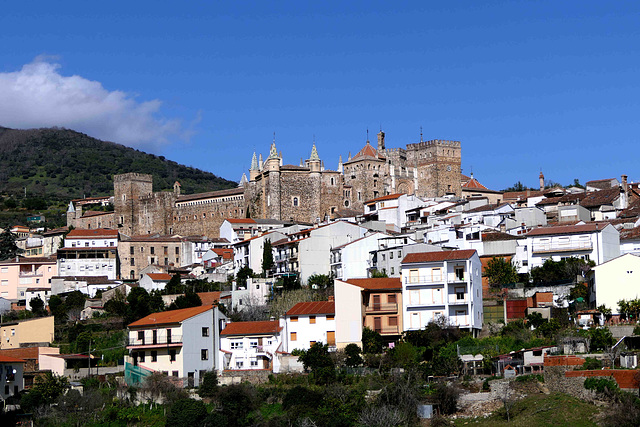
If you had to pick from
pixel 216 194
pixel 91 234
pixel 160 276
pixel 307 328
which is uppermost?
pixel 216 194

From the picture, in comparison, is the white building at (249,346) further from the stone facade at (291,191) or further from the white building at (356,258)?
the stone facade at (291,191)

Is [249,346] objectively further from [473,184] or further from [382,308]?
[473,184]

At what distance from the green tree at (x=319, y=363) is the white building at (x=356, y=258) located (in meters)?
18.3

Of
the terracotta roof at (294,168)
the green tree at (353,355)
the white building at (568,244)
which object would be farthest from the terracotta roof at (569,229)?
the terracotta roof at (294,168)

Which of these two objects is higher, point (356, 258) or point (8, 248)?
point (8, 248)

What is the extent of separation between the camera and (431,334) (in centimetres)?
4794

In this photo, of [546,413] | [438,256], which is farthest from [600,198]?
[546,413]

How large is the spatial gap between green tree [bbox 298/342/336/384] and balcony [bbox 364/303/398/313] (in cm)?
404

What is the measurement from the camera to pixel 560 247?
6103cm

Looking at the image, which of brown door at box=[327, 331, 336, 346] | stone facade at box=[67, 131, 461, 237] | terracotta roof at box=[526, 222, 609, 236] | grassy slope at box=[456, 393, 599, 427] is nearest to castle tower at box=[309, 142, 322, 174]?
stone facade at box=[67, 131, 461, 237]

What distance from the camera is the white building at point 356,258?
6681 centimetres

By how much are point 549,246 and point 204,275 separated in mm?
29981

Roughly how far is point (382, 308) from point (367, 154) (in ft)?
173

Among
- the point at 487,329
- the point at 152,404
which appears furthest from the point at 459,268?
the point at 152,404
